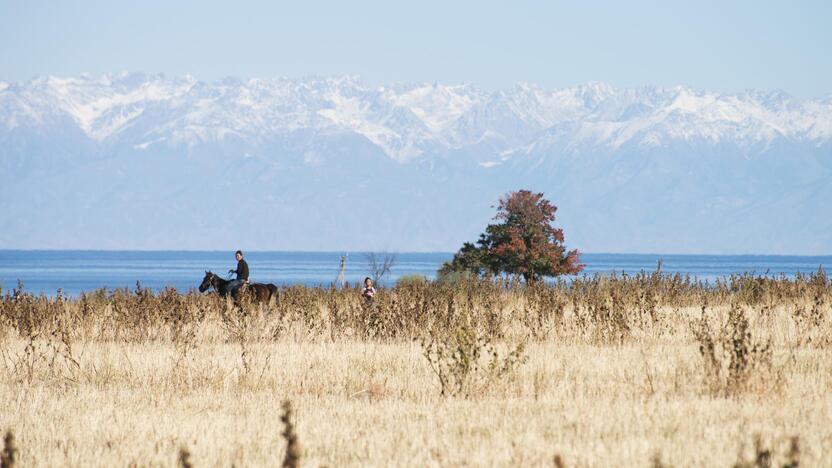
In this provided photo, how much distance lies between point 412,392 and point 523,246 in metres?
25.3

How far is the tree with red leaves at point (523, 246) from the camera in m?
38.1

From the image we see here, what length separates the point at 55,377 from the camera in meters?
14.3

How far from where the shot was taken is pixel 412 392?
12859 millimetres

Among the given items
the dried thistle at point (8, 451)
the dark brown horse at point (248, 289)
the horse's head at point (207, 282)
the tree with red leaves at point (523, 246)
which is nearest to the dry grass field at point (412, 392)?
the dried thistle at point (8, 451)

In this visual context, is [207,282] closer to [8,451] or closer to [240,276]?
[240,276]

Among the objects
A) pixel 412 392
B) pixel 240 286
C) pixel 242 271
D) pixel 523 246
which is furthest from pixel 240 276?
pixel 523 246

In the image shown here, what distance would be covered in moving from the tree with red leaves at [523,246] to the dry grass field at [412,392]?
1764 centimetres

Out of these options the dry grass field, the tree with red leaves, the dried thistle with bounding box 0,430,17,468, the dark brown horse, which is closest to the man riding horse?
the dark brown horse

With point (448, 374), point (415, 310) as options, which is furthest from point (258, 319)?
point (448, 374)

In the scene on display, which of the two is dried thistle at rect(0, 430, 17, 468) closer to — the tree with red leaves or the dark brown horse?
the dark brown horse

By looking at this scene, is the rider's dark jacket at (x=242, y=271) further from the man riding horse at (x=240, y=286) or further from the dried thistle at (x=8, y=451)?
the dried thistle at (x=8, y=451)

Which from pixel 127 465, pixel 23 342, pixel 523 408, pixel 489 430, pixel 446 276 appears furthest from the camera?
pixel 446 276

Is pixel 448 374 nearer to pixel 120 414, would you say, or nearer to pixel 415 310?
pixel 120 414

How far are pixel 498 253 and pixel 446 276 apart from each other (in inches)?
70.9
